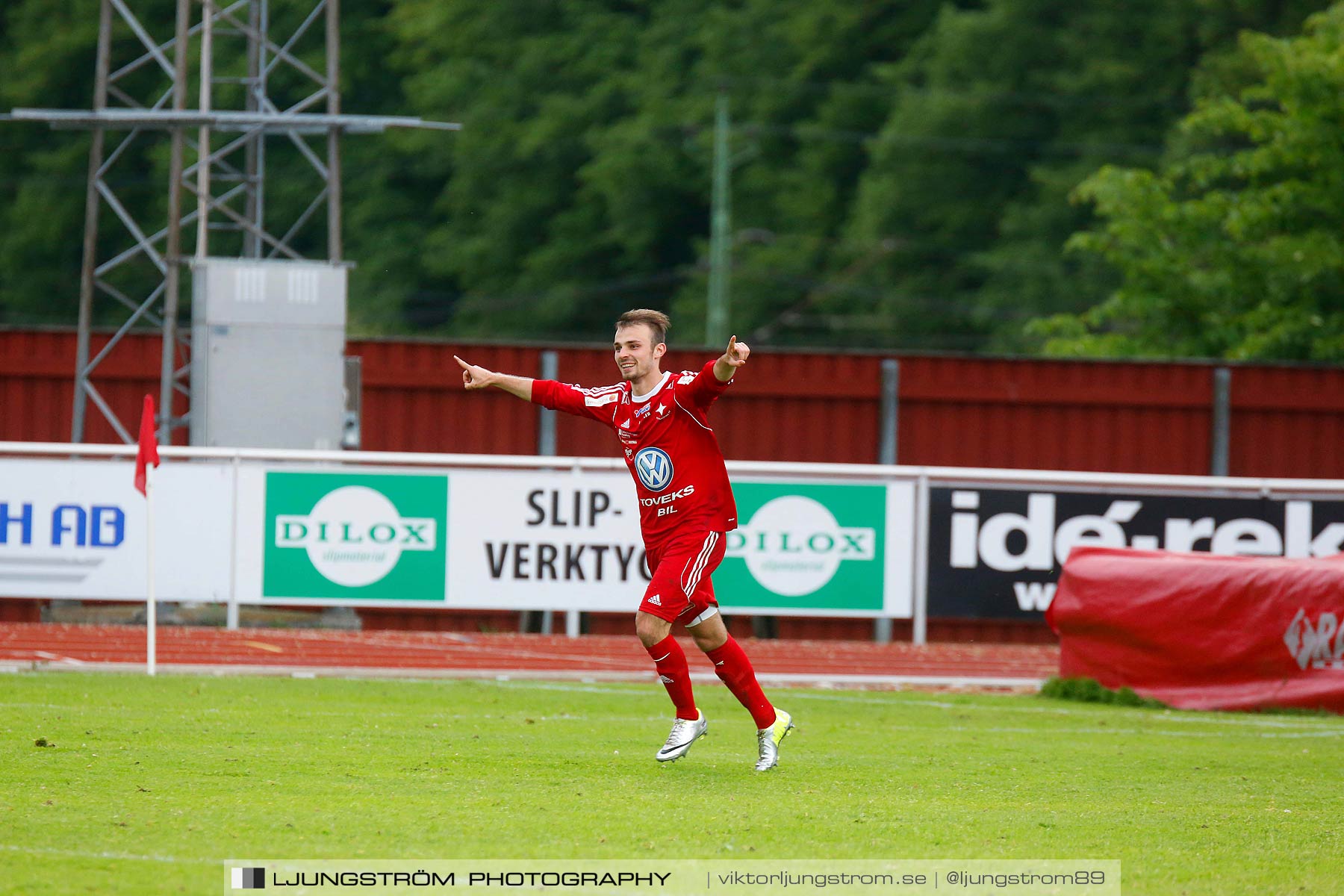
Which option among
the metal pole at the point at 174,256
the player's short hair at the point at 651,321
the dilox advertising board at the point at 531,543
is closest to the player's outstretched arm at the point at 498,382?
the player's short hair at the point at 651,321

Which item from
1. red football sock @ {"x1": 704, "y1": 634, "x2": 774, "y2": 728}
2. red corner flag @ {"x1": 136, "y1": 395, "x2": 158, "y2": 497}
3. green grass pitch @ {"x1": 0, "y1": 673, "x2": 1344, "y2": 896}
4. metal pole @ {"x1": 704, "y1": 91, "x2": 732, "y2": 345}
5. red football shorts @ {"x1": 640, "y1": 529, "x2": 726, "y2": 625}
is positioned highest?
metal pole @ {"x1": 704, "y1": 91, "x2": 732, "y2": 345}

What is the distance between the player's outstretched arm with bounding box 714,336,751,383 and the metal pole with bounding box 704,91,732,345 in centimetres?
3717

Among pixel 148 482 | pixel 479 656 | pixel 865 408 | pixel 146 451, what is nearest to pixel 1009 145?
pixel 865 408

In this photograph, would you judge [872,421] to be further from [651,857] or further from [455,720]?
[651,857]

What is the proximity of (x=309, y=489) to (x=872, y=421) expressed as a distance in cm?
678

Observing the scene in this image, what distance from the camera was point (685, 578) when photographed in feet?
25.7

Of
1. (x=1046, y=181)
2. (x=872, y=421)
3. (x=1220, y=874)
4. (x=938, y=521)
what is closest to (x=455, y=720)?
(x=1220, y=874)

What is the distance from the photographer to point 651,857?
19.3ft

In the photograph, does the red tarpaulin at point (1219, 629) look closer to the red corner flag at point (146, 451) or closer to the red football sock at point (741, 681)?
the red football sock at point (741, 681)

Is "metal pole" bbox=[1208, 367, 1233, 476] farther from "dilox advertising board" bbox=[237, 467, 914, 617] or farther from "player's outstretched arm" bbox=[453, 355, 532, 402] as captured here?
"player's outstretched arm" bbox=[453, 355, 532, 402]

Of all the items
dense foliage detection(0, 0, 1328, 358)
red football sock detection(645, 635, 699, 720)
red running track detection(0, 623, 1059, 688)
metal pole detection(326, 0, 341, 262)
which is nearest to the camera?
red football sock detection(645, 635, 699, 720)

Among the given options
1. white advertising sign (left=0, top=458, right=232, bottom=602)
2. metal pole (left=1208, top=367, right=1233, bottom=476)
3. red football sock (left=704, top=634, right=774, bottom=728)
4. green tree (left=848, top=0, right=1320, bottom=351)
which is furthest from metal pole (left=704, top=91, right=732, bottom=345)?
red football sock (left=704, top=634, right=774, bottom=728)

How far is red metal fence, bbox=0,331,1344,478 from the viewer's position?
18.8 metres

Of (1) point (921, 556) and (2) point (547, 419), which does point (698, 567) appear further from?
(2) point (547, 419)
